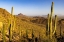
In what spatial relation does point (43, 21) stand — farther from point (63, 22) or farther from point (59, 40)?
point (59, 40)

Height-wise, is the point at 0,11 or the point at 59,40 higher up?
the point at 0,11

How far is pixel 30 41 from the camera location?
22.5 metres

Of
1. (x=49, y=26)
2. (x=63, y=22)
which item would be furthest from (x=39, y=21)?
(x=49, y=26)

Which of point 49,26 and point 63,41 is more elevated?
point 49,26

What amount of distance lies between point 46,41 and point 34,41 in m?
4.67

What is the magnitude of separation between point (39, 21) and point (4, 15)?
68.6 feet

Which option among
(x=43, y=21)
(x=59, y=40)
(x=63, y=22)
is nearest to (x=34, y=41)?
(x=59, y=40)

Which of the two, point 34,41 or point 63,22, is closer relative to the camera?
point 34,41

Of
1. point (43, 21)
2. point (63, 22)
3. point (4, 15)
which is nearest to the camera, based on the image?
point (4, 15)

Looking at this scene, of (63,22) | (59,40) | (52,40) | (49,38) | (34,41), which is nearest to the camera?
(52,40)

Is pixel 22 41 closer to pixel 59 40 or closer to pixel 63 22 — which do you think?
pixel 59 40

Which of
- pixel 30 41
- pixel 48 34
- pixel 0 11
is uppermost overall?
pixel 0 11

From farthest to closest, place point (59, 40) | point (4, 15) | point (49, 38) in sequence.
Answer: point (4, 15) → point (59, 40) → point (49, 38)

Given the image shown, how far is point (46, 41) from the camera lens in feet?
54.8
